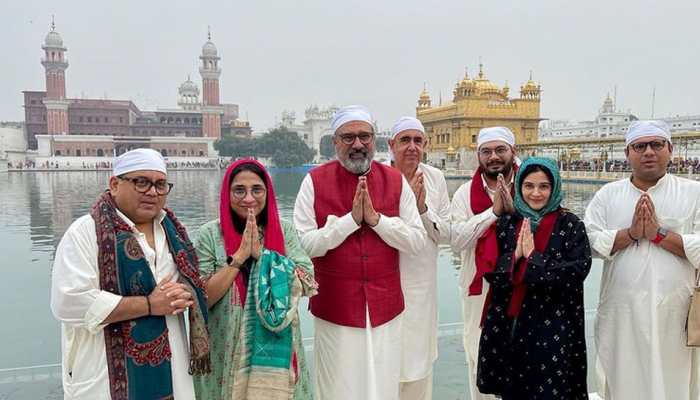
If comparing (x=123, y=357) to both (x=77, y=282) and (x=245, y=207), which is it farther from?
(x=245, y=207)

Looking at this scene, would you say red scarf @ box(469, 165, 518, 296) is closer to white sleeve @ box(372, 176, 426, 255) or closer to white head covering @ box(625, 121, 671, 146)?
white sleeve @ box(372, 176, 426, 255)

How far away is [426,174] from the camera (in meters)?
2.39

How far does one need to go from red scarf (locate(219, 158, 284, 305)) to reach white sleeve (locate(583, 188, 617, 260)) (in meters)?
1.22

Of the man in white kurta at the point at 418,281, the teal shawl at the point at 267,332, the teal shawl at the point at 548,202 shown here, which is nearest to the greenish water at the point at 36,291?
the man in white kurta at the point at 418,281

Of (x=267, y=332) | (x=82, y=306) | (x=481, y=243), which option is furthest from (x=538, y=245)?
(x=82, y=306)

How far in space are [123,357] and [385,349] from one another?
933 mm

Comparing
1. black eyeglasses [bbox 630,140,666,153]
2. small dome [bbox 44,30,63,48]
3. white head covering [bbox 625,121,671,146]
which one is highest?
small dome [bbox 44,30,63,48]

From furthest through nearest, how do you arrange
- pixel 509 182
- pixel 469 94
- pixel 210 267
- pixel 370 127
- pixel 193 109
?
pixel 193 109
pixel 469 94
pixel 509 182
pixel 370 127
pixel 210 267

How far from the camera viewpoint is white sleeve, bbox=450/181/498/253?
6.82ft

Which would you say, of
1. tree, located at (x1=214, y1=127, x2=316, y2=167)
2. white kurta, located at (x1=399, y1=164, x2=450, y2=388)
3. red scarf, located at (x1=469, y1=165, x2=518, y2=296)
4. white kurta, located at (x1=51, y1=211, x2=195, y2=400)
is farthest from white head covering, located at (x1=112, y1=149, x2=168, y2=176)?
tree, located at (x1=214, y1=127, x2=316, y2=167)

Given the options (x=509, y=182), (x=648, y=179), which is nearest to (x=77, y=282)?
(x=509, y=182)

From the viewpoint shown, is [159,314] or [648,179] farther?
[648,179]

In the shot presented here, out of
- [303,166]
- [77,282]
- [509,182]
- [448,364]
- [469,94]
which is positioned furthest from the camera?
[303,166]

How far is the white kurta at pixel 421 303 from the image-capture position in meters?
2.12
